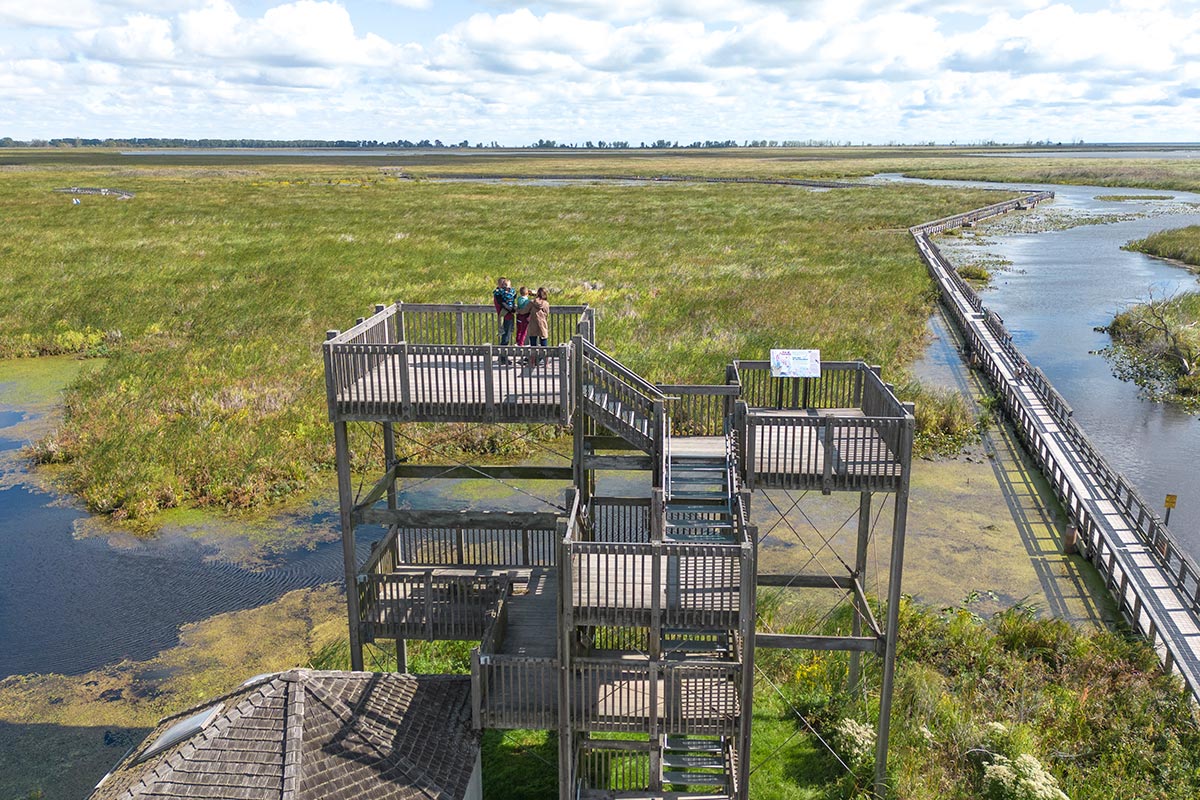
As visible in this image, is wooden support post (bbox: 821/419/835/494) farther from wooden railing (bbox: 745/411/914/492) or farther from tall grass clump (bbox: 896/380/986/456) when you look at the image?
tall grass clump (bbox: 896/380/986/456)

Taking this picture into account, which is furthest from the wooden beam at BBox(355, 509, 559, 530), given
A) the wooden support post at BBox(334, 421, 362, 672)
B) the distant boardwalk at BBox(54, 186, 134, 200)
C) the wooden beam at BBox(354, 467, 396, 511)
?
the distant boardwalk at BBox(54, 186, 134, 200)

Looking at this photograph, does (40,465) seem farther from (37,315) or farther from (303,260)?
(303,260)

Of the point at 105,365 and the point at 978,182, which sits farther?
the point at 978,182

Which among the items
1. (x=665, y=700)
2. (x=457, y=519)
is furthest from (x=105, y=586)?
(x=665, y=700)

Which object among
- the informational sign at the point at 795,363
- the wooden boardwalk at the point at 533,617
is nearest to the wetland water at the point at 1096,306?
the informational sign at the point at 795,363

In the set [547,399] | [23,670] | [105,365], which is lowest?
[23,670]

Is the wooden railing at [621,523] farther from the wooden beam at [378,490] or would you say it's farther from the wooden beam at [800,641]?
the wooden beam at [378,490]

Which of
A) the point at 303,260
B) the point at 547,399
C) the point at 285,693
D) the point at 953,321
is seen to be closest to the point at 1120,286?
the point at 953,321
